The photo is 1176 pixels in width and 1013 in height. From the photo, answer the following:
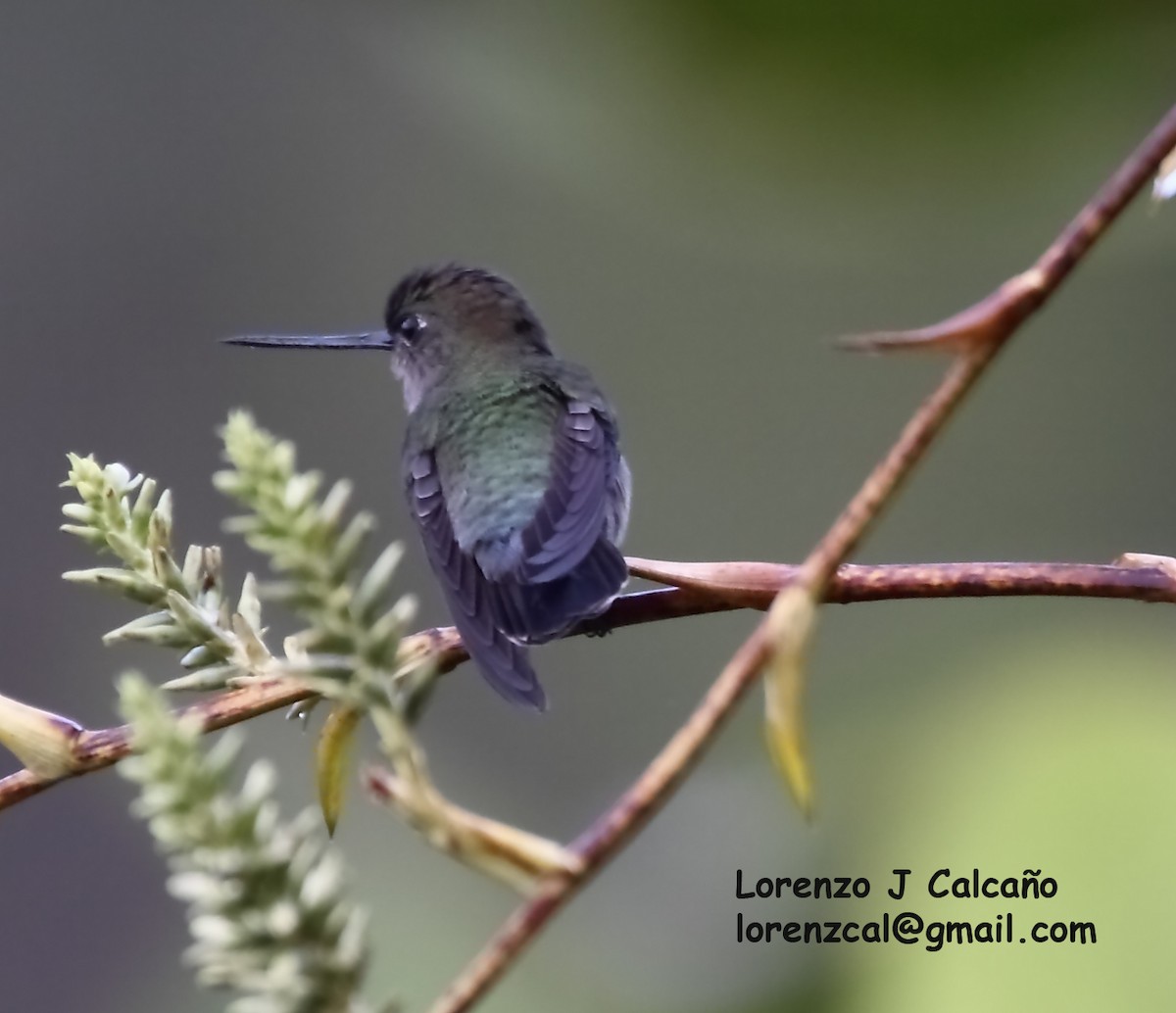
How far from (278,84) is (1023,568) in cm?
202

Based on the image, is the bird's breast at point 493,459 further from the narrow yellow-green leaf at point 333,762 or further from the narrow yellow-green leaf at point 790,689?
the narrow yellow-green leaf at point 790,689

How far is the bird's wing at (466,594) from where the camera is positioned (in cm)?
61

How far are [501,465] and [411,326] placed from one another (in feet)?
1.00

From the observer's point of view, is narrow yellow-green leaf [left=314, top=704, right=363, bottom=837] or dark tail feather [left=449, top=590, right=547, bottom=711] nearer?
narrow yellow-green leaf [left=314, top=704, right=363, bottom=837]

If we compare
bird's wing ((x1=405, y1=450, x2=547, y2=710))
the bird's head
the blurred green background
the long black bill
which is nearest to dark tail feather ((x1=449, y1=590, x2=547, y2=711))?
bird's wing ((x1=405, y1=450, x2=547, y2=710))

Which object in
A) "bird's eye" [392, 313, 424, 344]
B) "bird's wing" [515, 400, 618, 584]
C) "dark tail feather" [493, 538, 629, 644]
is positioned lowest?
"dark tail feather" [493, 538, 629, 644]

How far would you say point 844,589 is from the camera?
0.37 metres

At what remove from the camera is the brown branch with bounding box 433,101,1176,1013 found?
182 millimetres

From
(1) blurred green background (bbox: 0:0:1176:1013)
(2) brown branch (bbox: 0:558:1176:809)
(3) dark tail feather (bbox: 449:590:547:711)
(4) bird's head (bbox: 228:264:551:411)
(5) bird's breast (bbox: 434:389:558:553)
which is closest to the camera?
(2) brown branch (bbox: 0:558:1176:809)

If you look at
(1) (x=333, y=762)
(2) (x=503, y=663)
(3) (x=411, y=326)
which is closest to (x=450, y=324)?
(3) (x=411, y=326)

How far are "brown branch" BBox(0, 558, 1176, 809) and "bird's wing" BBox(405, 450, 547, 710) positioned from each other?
18cm

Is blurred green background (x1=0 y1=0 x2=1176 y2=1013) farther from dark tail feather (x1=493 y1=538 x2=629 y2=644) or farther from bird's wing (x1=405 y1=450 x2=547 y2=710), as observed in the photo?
dark tail feather (x1=493 y1=538 x2=629 y2=644)

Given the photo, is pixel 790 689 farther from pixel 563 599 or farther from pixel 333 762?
pixel 563 599

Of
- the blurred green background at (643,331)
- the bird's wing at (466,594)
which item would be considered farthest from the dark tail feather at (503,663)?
the blurred green background at (643,331)
